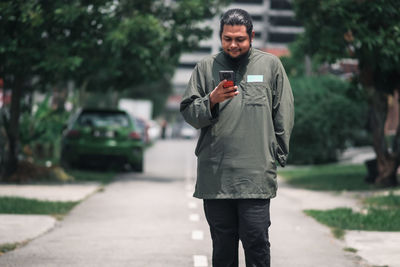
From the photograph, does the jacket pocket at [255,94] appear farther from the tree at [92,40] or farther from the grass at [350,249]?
the tree at [92,40]

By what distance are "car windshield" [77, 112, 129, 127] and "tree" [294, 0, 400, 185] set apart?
17.9ft

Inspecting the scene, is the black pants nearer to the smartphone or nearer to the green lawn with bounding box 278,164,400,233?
the smartphone

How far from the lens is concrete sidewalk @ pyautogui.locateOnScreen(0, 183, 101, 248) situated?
29.8ft

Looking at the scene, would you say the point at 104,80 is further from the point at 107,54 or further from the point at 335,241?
the point at 335,241

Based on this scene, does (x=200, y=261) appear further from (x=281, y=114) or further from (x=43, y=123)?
(x=43, y=123)

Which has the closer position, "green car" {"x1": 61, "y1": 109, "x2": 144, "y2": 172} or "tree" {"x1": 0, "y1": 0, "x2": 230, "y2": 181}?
"tree" {"x1": 0, "y1": 0, "x2": 230, "y2": 181}

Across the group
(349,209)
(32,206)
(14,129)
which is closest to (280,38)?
(14,129)

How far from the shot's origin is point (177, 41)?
57.6ft

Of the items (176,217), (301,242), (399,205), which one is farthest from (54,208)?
(399,205)

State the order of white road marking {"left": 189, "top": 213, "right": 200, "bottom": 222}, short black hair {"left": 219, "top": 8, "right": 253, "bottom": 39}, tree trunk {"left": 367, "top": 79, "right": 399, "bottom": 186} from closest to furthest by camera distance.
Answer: short black hair {"left": 219, "top": 8, "right": 253, "bottom": 39} < white road marking {"left": 189, "top": 213, "right": 200, "bottom": 222} < tree trunk {"left": 367, "top": 79, "right": 399, "bottom": 186}

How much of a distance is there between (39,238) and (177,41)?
926cm

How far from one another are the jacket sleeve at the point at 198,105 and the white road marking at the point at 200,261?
2570mm

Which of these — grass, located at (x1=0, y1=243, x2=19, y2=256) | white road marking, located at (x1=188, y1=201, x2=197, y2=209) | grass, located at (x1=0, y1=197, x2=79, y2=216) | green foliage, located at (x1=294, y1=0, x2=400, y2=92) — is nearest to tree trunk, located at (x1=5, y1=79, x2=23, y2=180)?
grass, located at (x1=0, y1=197, x2=79, y2=216)

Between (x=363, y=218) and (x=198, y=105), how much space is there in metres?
6.27
